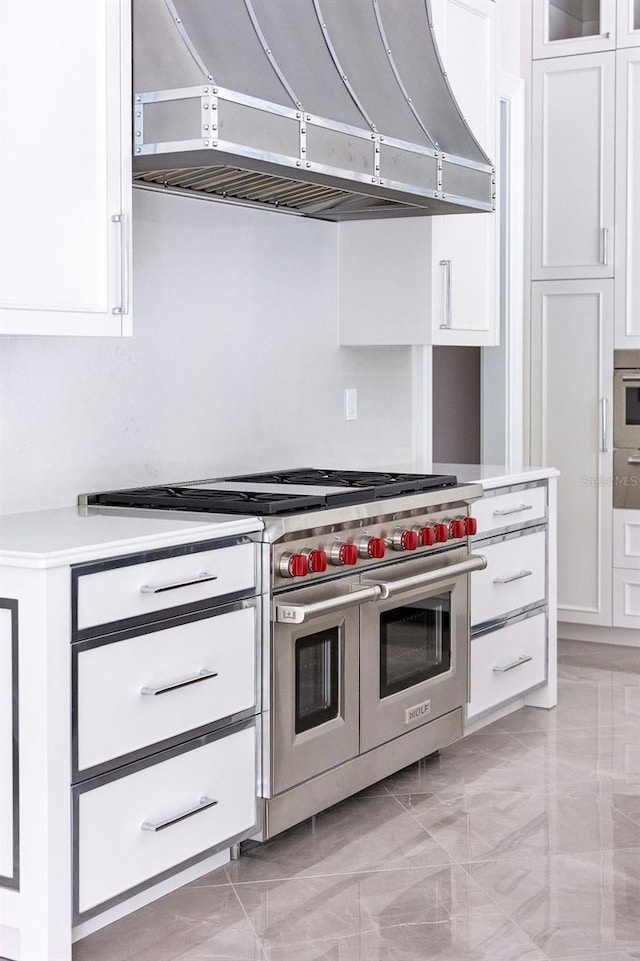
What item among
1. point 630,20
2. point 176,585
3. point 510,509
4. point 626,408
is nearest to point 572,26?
point 630,20

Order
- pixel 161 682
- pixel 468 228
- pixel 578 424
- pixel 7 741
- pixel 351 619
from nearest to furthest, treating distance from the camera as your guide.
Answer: pixel 7 741 < pixel 161 682 < pixel 351 619 < pixel 468 228 < pixel 578 424

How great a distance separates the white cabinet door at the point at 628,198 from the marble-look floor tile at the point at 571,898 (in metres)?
2.80

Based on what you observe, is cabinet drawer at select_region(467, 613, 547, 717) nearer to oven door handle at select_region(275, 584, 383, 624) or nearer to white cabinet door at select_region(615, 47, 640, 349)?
oven door handle at select_region(275, 584, 383, 624)

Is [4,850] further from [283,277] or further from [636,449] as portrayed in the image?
[636,449]

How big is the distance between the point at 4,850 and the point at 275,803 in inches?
30.9

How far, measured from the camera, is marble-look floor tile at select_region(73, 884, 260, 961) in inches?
98.6

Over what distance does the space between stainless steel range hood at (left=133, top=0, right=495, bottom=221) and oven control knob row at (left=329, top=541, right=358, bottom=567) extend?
3.14 feet

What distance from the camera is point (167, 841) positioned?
103 inches

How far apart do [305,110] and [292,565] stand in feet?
3.83

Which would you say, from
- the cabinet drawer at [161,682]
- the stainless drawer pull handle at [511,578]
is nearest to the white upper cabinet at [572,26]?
the stainless drawer pull handle at [511,578]

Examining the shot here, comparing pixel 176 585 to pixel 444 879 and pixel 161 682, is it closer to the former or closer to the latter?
pixel 161 682

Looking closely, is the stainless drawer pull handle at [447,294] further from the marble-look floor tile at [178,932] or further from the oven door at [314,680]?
the marble-look floor tile at [178,932]

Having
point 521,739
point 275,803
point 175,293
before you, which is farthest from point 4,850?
point 521,739

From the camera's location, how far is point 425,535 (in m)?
3.44
